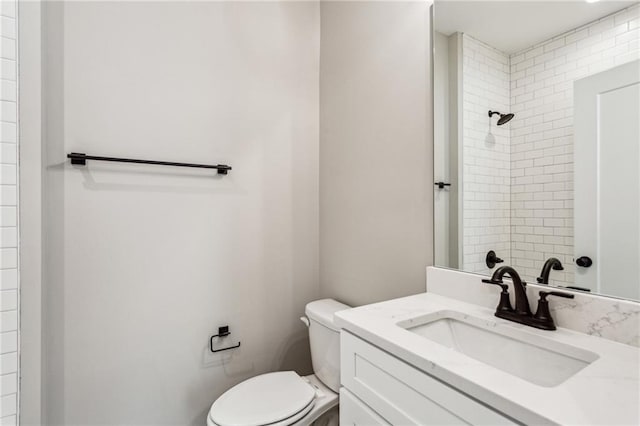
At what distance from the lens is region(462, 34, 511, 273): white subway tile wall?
994 millimetres

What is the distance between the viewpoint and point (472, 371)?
59cm

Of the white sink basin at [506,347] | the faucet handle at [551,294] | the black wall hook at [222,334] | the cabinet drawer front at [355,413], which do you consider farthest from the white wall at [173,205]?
the faucet handle at [551,294]

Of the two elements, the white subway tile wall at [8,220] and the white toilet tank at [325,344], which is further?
the white toilet tank at [325,344]

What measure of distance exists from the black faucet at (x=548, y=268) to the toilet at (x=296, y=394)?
765mm

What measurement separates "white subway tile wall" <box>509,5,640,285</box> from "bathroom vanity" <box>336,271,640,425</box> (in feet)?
0.69

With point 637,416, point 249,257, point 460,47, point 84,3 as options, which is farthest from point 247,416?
point 84,3

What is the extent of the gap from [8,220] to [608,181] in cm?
179

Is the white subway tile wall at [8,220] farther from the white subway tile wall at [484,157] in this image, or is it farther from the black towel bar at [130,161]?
the white subway tile wall at [484,157]

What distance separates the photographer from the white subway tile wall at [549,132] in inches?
31.2

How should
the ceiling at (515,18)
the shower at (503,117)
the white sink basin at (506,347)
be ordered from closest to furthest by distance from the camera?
the white sink basin at (506,347) → the ceiling at (515,18) → the shower at (503,117)

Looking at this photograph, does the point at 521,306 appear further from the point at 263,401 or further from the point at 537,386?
the point at 263,401

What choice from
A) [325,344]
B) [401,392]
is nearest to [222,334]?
[325,344]

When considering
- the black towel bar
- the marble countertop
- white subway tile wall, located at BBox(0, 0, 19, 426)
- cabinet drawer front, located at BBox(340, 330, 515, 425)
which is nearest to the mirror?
the marble countertop

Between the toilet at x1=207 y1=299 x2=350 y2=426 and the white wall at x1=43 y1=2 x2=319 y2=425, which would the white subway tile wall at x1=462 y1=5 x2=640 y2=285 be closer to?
the toilet at x1=207 y1=299 x2=350 y2=426
